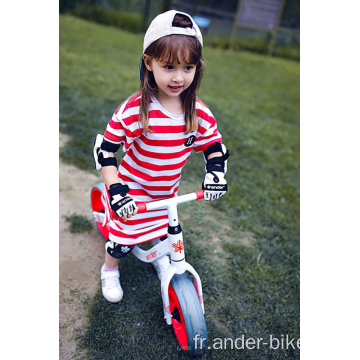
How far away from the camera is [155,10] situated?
38.3 ft

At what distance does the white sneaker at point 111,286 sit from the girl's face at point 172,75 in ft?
4.15

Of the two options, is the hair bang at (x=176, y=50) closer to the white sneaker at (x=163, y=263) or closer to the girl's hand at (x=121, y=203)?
the girl's hand at (x=121, y=203)

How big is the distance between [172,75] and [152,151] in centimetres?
42

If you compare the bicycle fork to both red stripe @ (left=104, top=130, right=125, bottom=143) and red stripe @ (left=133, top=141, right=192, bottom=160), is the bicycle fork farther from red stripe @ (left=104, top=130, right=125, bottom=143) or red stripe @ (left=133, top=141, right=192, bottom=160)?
red stripe @ (left=104, top=130, right=125, bottom=143)

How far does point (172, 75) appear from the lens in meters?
1.65

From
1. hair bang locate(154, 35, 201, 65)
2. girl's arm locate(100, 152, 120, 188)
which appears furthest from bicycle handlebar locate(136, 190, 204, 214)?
hair bang locate(154, 35, 201, 65)

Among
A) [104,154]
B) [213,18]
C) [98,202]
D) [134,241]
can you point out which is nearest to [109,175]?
[104,154]

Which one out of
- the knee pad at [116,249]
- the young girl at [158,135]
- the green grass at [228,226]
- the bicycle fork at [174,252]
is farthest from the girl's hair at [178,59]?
the green grass at [228,226]

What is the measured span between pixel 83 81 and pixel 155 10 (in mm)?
7016

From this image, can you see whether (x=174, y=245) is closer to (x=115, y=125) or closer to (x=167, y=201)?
(x=167, y=201)

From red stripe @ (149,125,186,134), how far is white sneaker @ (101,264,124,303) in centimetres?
106

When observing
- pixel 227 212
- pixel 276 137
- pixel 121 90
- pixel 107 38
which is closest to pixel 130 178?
pixel 227 212

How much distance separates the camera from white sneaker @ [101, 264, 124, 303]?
2195 mm

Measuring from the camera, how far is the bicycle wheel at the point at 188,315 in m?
1.81
